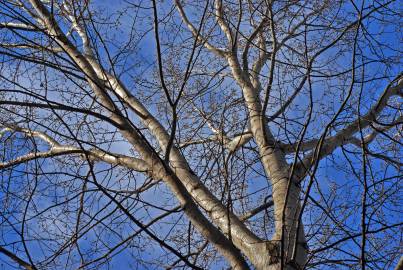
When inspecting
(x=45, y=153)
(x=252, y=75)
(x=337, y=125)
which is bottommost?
(x=337, y=125)

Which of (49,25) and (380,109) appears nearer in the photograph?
(49,25)

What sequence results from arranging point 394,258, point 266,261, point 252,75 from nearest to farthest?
point 266,261
point 394,258
point 252,75

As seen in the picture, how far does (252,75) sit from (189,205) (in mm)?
2241

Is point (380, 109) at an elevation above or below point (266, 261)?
above

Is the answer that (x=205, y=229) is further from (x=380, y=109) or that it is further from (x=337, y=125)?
(x=380, y=109)

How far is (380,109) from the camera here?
12.5 ft

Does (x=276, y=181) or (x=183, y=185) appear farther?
(x=276, y=181)

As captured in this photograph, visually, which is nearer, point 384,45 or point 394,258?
point 394,258

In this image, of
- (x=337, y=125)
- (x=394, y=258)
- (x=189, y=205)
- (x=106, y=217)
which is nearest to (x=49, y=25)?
(x=106, y=217)

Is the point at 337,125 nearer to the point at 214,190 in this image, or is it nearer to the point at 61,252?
the point at 214,190

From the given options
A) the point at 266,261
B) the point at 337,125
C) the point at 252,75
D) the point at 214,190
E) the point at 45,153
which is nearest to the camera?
the point at 266,261

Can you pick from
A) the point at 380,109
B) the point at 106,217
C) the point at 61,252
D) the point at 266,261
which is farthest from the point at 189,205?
the point at 380,109

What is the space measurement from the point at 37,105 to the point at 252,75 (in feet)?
8.28

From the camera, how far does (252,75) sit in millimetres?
4637
